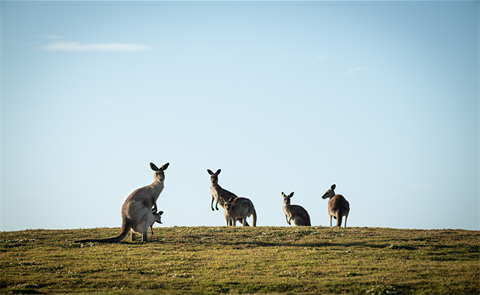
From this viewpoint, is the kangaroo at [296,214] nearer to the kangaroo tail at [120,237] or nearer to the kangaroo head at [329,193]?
the kangaroo head at [329,193]

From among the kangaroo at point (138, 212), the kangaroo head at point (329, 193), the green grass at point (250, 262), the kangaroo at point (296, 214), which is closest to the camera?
the green grass at point (250, 262)

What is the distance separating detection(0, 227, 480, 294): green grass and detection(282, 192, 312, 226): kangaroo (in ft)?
22.6

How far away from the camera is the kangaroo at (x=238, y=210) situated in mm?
32625

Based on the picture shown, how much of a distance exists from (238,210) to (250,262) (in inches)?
563

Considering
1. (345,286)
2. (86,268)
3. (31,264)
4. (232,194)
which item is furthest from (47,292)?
(232,194)

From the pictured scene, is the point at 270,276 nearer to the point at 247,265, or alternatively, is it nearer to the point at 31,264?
the point at 247,265

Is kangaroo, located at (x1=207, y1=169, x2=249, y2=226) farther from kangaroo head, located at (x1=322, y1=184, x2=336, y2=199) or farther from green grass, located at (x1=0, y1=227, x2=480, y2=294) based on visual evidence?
green grass, located at (x1=0, y1=227, x2=480, y2=294)

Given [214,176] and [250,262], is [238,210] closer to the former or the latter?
[214,176]

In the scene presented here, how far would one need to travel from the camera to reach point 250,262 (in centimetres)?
1861

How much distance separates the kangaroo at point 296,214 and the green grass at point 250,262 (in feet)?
22.6

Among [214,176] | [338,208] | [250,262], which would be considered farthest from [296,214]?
[250,262]

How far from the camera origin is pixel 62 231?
27.4m

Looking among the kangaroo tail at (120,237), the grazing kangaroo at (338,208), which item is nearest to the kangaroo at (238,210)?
the grazing kangaroo at (338,208)

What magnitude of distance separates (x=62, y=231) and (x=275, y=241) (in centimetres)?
1374
